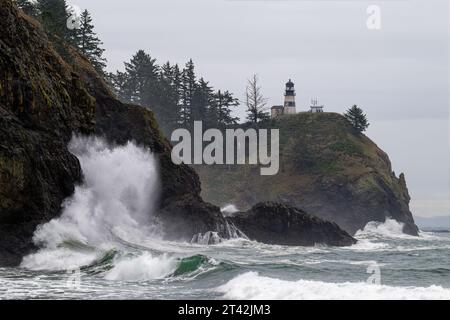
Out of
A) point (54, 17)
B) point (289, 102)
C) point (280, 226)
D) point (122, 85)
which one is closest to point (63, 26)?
point (54, 17)

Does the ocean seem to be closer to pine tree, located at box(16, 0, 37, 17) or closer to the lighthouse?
pine tree, located at box(16, 0, 37, 17)

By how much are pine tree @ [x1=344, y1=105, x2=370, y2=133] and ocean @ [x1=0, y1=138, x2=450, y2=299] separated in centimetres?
5492

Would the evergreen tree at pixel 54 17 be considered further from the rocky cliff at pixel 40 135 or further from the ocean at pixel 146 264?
the ocean at pixel 146 264

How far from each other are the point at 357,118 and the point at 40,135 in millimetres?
71520

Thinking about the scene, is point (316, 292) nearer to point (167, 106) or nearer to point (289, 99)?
point (167, 106)

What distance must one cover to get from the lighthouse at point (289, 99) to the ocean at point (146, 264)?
64491 mm

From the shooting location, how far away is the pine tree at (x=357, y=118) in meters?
96.8

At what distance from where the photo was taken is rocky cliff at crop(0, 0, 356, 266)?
2744cm

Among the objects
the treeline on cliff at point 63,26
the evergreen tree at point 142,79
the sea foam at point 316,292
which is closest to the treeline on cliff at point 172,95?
the evergreen tree at point 142,79

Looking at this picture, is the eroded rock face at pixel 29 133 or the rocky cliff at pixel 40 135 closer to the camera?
the eroded rock face at pixel 29 133

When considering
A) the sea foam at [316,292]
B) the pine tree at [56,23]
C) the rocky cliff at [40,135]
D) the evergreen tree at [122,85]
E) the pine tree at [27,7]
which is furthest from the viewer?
the evergreen tree at [122,85]

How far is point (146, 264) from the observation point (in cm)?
2500
